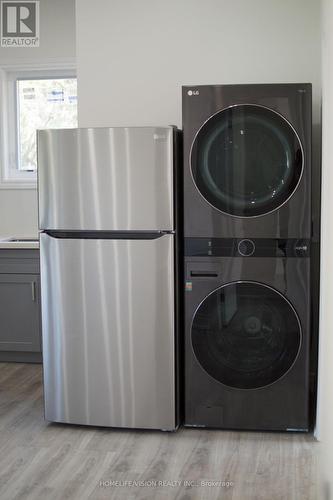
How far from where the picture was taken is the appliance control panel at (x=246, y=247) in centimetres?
296

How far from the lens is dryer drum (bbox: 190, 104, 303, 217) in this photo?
9.64 ft

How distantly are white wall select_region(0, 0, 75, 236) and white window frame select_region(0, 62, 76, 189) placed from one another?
0.05 metres

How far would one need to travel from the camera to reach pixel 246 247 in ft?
9.83

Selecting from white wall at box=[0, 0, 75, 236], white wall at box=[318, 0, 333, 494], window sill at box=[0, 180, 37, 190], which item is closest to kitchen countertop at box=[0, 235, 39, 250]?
white wall at box=[0, 0, 75, 236]

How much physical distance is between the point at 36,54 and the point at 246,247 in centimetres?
264

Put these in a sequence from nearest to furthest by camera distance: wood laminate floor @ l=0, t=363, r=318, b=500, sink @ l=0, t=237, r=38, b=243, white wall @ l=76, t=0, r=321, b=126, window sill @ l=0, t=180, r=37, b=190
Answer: wood laminate floor @ l=0, t=363, r=318, b=500 < white wall @ l=76, t=0, r=321, b=126 < sink @ l=0, t=237, r=38, b=243 < window sill @ l=0, t=180, r=37, b=190

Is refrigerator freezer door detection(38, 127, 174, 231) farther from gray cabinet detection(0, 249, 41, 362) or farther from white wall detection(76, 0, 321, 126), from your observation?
gray cabinet detection(0, 249, 41, 362)

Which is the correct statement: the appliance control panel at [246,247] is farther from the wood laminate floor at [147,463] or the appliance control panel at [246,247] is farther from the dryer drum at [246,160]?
the wood laminate floor at [147,463]

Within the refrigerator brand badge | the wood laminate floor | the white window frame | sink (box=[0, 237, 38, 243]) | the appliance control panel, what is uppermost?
the refrigerator brand badge

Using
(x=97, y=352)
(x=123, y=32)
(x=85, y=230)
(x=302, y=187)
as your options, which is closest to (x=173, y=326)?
(x=97, y=352)

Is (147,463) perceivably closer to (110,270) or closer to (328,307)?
(110,270)

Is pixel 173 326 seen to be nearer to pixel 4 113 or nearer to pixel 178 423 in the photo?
pixel 178 423

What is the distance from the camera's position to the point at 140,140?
2959 mm

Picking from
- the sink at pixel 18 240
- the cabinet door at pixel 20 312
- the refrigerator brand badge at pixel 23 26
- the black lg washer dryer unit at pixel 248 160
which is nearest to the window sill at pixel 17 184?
the sink at pixel 18 240
